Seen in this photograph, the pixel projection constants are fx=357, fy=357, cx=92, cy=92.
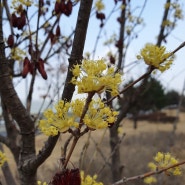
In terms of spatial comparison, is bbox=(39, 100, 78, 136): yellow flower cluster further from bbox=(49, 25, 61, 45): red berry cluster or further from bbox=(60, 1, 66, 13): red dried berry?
bbox=(49, 25, 61, 45): red berry cluster

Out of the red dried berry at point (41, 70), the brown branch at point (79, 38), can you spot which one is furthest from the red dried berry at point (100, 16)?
the brown branch at point (79, 38)

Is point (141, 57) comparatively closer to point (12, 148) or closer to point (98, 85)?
point (98, 85)

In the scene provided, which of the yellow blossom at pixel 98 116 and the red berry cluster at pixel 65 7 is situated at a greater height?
the red berry cluster at pixel 65 7

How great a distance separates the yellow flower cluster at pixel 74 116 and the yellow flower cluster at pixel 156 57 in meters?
0.23

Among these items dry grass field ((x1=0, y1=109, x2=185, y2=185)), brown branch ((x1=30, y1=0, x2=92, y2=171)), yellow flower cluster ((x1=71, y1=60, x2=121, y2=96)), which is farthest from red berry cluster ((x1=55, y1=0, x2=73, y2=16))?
dry grass field ((x1=0, y1=109, x2=185, y2=185))

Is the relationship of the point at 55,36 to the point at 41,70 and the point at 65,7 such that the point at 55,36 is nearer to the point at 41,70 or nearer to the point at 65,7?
the point at 65,7

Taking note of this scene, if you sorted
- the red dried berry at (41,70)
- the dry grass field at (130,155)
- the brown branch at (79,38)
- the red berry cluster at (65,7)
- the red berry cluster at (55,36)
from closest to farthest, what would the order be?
1. the brown branch at (79,38)
2. the red dried berry at (41,70)
3. the red berry cluster at (65,7)
4. the red berry cluster at (55,36)
5. the dry grass field at (130,155)

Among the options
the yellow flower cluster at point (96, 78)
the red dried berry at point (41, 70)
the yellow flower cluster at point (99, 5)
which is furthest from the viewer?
the yellow flower cluster at point (99, 5)

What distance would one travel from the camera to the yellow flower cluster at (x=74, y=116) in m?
0.83

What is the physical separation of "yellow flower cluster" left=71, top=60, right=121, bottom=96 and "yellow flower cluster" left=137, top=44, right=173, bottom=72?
0.68ft

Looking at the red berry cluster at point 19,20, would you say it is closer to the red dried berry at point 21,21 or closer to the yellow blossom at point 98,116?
the red dried berry at point 21,21

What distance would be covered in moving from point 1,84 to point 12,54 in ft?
3.58

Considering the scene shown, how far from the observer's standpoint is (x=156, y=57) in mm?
1004

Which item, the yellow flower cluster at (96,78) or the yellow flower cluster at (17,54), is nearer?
the yellow flower cluster at (96,78)
